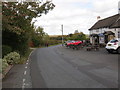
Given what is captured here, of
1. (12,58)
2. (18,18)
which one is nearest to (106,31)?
(18,18)

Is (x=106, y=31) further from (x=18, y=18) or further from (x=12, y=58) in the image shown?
(x=12, y=58)

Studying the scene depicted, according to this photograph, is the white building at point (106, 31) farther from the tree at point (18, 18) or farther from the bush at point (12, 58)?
the bush at point (12, 58)

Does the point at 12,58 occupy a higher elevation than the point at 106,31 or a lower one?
lower

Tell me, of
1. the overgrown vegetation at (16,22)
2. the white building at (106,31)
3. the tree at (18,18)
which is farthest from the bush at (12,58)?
the white building at (106,31)

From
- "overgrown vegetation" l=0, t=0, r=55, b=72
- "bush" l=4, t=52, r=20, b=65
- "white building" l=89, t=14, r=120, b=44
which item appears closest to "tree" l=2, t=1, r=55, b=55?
"overgrown vegetation" l=0, t=0, r=55, b=72

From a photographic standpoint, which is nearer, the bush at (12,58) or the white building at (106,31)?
the bush at (12,58)

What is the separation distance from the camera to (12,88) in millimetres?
5621

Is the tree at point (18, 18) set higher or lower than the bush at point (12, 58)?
higher

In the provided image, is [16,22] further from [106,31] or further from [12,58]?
[106,31]

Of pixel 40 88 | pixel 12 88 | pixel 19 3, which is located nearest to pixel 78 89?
pixel 40 88

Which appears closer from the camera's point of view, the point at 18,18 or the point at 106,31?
the point at 18,18

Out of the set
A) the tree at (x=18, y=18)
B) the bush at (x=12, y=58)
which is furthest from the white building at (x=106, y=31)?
the bush at (x=12, y=58)

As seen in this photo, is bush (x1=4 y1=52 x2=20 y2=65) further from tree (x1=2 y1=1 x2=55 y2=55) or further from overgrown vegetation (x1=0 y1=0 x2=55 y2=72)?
tree (x1=2 y1=1 x2=55 y2=55)

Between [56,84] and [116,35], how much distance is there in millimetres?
22321
